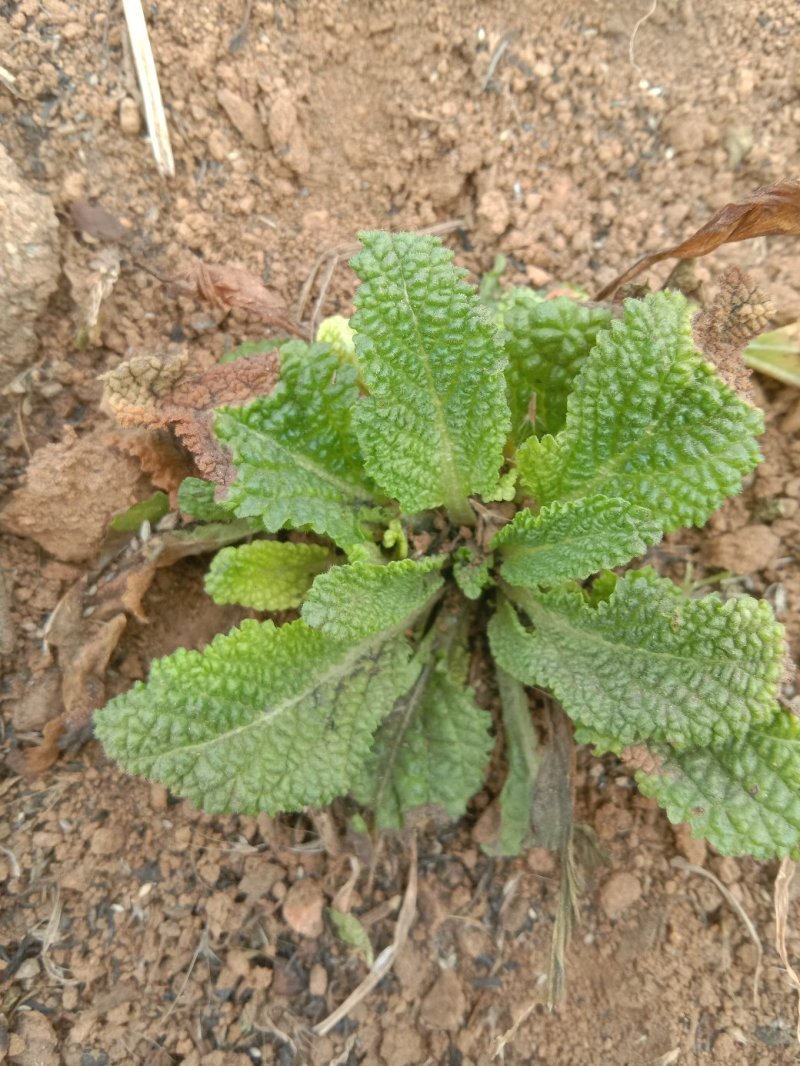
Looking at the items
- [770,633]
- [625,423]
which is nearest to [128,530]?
[625,423]

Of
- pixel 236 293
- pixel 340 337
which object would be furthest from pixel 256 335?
pixel 340 337

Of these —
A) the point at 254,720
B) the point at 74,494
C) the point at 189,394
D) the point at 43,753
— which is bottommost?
the point at 43,753

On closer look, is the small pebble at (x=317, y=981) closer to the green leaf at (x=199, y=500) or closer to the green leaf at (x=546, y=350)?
the green leaf at (x=199, y=500)

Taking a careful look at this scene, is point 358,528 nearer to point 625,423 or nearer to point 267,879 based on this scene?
point 625,423

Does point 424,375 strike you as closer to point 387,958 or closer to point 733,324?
point 733,324

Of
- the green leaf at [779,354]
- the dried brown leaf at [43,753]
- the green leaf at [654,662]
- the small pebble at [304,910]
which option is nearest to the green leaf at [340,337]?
the green leaf at [654,662]

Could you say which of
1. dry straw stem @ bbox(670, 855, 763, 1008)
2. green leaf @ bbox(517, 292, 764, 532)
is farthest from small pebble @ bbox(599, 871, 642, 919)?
green leaf @ bbox(517, 292, 764, 532)
